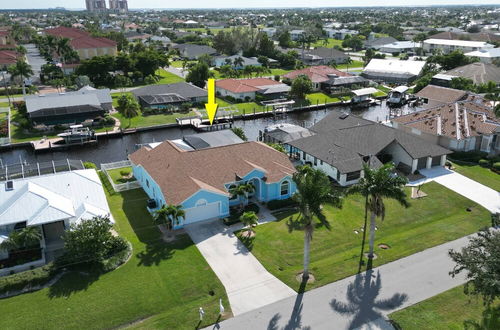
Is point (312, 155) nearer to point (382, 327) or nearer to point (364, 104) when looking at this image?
point (382, 327)

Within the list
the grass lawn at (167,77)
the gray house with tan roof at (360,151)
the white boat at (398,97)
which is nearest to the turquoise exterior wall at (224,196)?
the gray house with tan roof at (360,151)

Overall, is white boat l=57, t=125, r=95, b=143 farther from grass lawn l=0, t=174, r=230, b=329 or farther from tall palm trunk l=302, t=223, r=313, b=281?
tall palm trunk l=302, t=223, r=313, b=281

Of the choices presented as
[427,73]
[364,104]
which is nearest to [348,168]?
[364,104]

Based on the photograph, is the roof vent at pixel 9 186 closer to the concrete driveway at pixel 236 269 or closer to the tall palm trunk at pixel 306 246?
the concrete driveway at pixel 236 269

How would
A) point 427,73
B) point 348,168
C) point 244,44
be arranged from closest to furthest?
point 348,168
point 427,73
point 244,44

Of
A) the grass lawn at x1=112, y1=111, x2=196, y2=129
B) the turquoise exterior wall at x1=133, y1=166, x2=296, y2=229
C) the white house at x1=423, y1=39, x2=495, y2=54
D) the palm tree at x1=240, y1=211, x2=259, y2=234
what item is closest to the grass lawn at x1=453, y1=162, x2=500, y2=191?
the turquoise exterior wall at x1=133, y1=166, x2=296, y2=229

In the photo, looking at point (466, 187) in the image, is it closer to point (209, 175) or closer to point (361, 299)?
point (361, 299)
